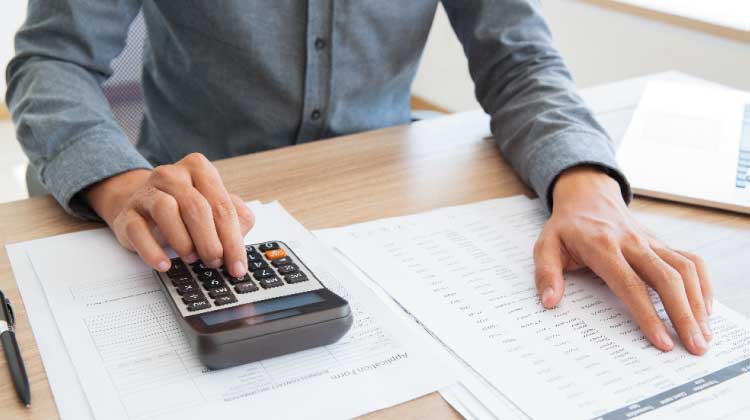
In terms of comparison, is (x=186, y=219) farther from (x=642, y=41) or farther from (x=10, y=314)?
(x=642, y=41)

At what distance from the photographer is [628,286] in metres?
0.60

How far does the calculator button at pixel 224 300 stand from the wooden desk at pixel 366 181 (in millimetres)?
167

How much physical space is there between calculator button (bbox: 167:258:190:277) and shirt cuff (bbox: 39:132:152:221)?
16 cm

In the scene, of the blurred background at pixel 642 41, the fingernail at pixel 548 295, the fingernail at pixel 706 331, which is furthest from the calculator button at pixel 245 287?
the blurred background at pixel 642 41

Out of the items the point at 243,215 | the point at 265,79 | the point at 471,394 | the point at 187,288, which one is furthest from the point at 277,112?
the point at 471,394

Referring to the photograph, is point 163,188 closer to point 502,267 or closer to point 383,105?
point 502,267

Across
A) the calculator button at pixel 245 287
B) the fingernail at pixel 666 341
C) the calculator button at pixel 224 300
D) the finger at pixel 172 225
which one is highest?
the finger at pixel 172 225

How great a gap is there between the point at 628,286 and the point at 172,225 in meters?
0.36

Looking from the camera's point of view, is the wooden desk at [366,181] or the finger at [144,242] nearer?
the finger at [144,242]

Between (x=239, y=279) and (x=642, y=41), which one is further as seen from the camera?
(x=642, y=41)

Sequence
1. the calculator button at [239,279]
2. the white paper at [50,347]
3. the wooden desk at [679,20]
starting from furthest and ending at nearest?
the wooden desk at [679,20] < the calculator button at [239,279] < the white paper at [50,347]

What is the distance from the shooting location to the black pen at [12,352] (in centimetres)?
47

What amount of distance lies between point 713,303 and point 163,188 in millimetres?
454

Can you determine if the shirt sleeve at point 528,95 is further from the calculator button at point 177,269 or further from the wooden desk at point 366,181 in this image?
the calculator button at point 177,269
